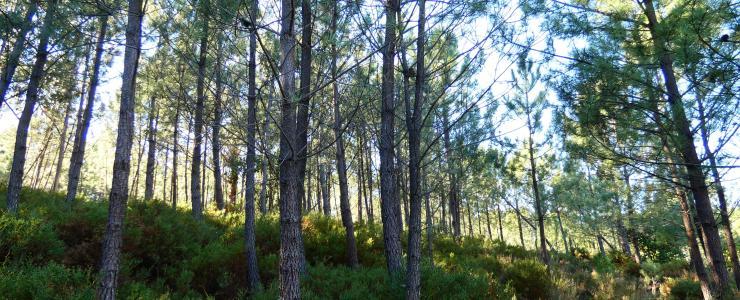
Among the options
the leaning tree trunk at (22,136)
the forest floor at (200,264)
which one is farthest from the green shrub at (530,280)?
the leaning tree trunk at (22,136)

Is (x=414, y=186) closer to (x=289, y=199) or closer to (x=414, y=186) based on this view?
(x=414, y=186)

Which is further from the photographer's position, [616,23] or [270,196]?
[270,196]

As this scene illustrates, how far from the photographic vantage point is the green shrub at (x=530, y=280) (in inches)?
335

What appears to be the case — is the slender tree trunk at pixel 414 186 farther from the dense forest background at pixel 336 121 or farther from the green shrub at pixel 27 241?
the green shrub at pixel 27 241

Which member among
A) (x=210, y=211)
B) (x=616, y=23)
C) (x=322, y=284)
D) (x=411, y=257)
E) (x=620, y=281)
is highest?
Result: (x=616, y=23)

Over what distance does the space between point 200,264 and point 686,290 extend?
11.9 metres

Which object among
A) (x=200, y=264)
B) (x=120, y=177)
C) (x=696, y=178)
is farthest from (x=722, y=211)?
(x=120, y=177)

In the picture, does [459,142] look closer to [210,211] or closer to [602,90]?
[602,90]

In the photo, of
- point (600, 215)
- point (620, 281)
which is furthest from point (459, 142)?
point (600, 215)

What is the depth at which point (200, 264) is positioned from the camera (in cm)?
666

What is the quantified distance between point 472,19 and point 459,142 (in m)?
2.22

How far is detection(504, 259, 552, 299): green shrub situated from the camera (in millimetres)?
8508

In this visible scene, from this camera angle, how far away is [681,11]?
4.28 m

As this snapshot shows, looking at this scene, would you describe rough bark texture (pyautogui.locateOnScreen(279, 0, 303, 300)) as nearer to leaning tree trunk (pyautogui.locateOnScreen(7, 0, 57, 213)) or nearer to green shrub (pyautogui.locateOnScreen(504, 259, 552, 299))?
leaning tree trunk (pyautogui.locateOnScreen(7, 0, 57, 213))
